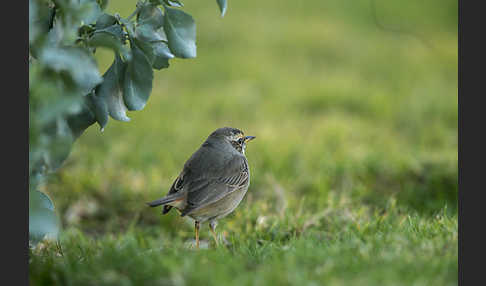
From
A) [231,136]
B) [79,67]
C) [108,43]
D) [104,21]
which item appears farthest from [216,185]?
[79,67]

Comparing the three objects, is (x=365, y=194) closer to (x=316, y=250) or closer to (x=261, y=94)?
(x=316, y=250)

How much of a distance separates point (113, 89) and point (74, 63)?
0.67 m

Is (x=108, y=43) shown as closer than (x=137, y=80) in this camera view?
Yes

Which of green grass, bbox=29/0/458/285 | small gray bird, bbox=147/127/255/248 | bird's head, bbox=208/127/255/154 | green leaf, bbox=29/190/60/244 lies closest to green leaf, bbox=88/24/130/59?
green leaf, bbox=29/190/60/244

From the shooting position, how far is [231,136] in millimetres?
4742

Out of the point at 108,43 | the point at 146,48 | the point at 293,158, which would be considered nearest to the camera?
the point at 108,43

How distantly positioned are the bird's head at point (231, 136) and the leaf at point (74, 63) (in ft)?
5.86

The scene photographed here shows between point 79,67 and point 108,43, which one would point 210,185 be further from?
point 79,67

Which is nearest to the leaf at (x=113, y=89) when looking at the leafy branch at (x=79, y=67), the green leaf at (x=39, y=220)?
the leafy branch at (x=79, y=67)

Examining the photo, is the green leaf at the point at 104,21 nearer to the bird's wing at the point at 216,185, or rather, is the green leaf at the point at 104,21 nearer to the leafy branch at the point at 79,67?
the leafy branch at the point at 79,67

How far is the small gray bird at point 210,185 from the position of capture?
13.6ft

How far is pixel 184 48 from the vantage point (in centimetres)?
339

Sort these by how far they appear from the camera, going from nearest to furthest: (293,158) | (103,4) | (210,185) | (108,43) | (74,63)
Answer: (74,63)
(108,43)
(103,4)
(210,185)
(293,158)

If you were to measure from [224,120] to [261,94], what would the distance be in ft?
3.92
